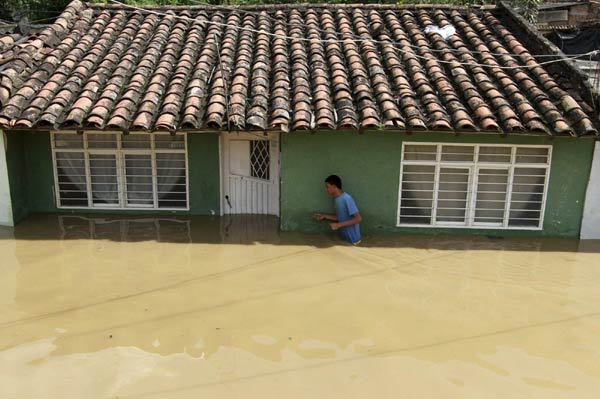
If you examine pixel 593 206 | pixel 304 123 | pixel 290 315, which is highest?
pixel 304 123

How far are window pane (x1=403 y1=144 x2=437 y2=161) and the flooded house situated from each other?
0.03 m

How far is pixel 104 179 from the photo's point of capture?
10.6 metres

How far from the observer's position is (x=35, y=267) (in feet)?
26.7

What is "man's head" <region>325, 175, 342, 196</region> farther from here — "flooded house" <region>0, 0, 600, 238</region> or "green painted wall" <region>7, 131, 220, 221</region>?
"green painted wall" <region>7, 131, 220, 221</region>

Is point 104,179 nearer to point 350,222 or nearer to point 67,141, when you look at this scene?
point 67,141

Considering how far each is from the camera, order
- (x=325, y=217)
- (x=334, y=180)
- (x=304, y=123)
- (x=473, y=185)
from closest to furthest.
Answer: (x=304, y=123), (x=334, y=180), (x=325, y=217), (x=473, y=185)

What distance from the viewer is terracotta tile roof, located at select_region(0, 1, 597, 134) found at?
340 inches

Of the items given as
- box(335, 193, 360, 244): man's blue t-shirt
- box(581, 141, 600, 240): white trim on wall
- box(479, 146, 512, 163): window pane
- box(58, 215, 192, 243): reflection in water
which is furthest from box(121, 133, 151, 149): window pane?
box(581, 141, 600, 240): white trim on wall

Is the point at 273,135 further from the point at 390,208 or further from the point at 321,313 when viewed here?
the point at 321,313

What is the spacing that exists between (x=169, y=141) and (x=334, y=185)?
3.65 meters

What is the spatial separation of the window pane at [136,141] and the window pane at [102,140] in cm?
19

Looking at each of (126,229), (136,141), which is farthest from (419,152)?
(126,229)

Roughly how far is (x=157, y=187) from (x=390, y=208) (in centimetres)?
472

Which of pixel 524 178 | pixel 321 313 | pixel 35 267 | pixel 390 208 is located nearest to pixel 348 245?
pixel 390 208
